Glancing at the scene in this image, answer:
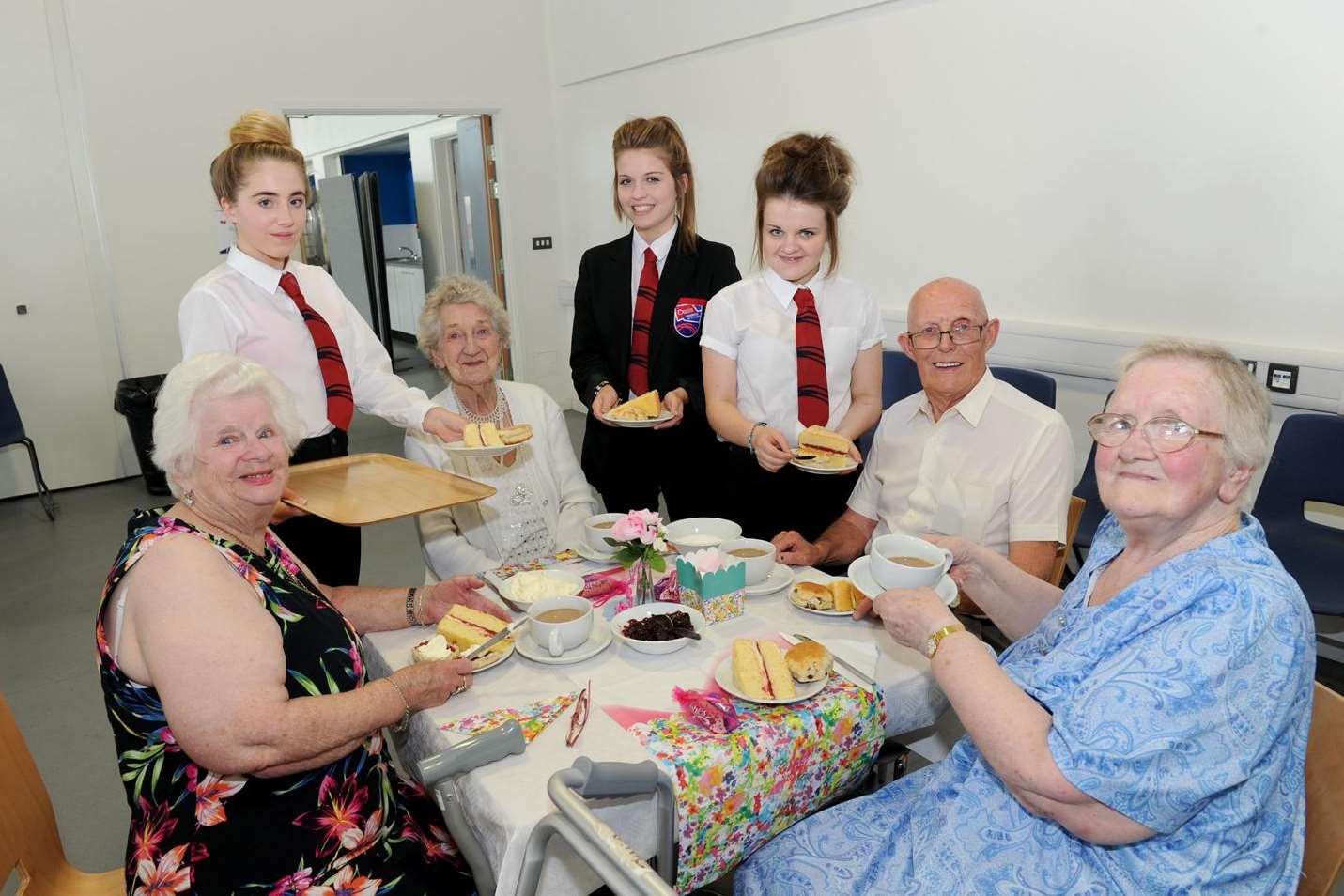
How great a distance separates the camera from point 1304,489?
3.20m

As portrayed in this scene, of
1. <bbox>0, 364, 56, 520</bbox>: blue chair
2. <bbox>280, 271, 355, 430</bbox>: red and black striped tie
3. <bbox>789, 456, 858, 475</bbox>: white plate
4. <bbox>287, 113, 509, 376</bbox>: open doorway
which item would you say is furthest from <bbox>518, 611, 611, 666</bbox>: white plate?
<bbox>287, 113, 509, 376</bbox>: open doorway

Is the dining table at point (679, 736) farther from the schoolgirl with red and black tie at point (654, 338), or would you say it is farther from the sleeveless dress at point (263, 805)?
the schoolgirl with red and black tie at point (654, 338)

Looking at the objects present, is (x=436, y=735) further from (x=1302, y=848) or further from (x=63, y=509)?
(x=63, y=509)

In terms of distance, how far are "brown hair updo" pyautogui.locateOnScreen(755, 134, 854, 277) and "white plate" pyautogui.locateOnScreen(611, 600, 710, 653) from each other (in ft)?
3.89

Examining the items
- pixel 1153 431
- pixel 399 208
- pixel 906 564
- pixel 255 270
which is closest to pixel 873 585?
pixel 906 564

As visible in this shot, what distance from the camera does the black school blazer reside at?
2.93 meters

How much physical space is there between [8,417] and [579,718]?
18.6ft

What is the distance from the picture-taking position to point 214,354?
1654mm

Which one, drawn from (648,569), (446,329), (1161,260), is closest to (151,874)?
(648,569)

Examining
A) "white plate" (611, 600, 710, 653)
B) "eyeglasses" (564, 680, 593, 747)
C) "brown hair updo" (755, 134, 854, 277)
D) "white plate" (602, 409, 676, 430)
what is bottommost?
"eyeglasses" (564, 680, 593, 747)

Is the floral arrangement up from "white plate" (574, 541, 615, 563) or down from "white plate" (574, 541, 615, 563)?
up

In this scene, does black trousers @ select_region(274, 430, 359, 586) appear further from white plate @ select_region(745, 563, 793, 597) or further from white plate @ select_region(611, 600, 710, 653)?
white plate @ select_region(745, 563, 793, 597)

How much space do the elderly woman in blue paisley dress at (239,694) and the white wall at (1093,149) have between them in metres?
3.41

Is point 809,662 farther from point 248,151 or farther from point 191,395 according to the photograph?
point 248,151
